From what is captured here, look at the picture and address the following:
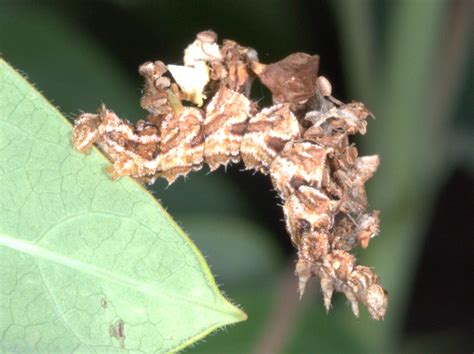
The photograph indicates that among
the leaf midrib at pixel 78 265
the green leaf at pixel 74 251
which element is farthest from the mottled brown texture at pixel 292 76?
the leaf midrib at pixel 78 265

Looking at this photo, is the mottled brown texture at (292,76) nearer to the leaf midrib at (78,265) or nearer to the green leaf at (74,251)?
the green leaf at (74,251)

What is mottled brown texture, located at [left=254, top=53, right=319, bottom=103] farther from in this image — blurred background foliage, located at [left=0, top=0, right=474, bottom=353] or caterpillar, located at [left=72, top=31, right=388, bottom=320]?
blurred background foliage, located at [left=0, top=0, right=474, bottom=353]

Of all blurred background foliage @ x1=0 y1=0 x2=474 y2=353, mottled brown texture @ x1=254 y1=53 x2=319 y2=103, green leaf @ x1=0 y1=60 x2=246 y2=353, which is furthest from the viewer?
blurred background foliage @ x1=0 y1=0 x2=474 y2=353

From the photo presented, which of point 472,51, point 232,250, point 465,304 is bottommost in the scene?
point 465,304

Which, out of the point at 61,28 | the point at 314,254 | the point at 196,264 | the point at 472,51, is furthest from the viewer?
the point at 472,51

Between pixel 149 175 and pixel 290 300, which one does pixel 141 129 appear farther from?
pixel 290 300

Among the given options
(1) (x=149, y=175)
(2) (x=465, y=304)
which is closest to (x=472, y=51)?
(2) (x=465, y=304)

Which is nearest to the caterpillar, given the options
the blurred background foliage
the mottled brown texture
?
the mottled brown texture
